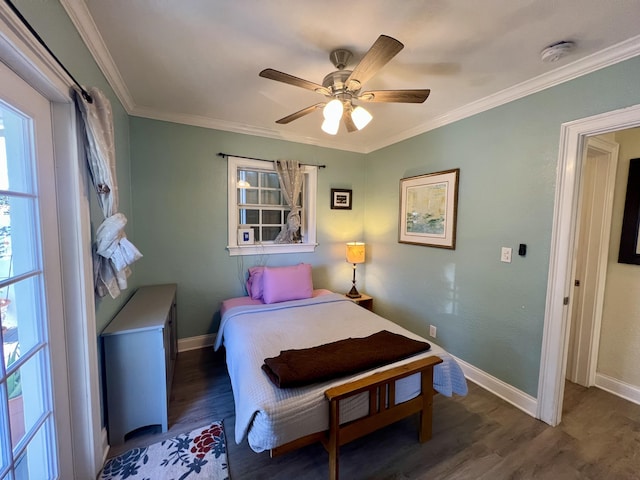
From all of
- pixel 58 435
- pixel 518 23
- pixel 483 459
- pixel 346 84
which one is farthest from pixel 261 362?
pixel 518 23

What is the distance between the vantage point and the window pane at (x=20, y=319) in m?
0.96

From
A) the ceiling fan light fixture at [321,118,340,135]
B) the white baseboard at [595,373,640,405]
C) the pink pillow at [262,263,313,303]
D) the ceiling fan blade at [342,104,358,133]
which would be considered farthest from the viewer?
the pink pillow at [262,263,313,303]

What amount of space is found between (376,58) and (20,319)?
1935mm

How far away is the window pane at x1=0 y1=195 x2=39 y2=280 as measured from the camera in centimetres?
97

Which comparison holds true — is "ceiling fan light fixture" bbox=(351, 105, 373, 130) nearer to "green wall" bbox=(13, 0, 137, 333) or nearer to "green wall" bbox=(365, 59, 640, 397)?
"green wall" bbox=(365, 59, 640, 397)

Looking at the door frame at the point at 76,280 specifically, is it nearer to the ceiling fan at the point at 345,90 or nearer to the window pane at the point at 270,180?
the ceiling fan at the point at 345,90

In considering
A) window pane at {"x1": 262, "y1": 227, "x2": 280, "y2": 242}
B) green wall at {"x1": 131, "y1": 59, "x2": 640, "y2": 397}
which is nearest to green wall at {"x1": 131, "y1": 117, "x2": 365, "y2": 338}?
green wall at {"x1": 131, "y1": 59, "x2": 640, "y2": 397}

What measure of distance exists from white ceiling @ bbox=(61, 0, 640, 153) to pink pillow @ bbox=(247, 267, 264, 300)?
67.2 inches

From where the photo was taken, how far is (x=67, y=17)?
1267mm

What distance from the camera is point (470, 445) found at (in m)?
1.70

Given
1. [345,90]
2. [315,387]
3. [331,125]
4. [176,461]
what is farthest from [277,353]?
[345,90]

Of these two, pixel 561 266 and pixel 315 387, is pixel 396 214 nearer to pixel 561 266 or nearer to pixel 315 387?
pixel 561 266

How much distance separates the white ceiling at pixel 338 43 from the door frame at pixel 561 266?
16.6 inches

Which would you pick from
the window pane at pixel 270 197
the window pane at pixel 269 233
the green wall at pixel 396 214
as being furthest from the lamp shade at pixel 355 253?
the window pane at pixel 270 197
